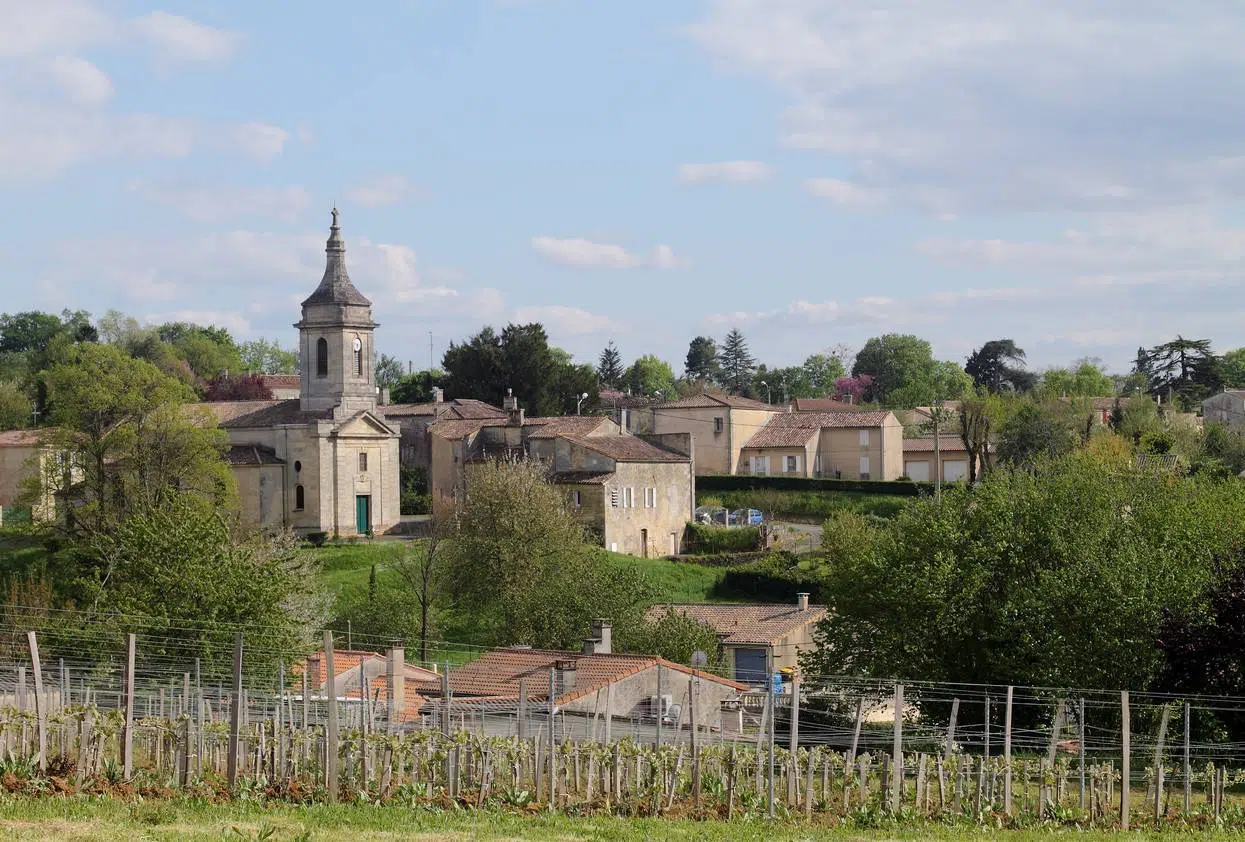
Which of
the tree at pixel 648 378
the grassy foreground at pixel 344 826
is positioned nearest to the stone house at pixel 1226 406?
the tree at pixel 648 378

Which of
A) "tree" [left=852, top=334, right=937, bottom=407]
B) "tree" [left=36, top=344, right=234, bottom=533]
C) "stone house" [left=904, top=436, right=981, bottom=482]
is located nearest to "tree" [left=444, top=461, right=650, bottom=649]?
"tree" [left=36, top=344, right=234, bottom=533]

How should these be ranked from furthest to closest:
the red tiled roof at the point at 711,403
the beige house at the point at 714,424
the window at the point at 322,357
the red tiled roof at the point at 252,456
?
the red tiled roof at the point at 711,403, the beige house at the point at 714,424, the window at the point at 322,357, the red tiled roof at the point at 252,456

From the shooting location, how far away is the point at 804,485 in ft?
222

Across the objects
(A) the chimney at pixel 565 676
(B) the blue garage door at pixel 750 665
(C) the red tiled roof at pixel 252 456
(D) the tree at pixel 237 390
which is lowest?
(B) the blue garage door at pixel 750 665

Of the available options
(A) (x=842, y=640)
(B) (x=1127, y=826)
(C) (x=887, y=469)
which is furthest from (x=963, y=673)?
(C) (x=887, y=469)

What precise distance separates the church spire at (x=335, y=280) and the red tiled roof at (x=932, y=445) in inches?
1025

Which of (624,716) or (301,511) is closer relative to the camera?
(624,716)

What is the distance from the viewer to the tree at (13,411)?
273ft

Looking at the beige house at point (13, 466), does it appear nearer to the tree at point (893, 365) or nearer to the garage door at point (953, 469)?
the garage door at point (953, 469)

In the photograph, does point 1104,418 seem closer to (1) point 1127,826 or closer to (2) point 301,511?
(2) point 301,511

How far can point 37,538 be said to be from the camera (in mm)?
54688

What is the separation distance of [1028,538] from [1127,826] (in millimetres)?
15382

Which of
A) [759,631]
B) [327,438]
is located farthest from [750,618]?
[327,438]

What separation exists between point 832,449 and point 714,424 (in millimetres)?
5279
